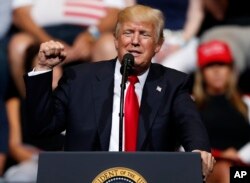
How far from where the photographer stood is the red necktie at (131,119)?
2074 mm

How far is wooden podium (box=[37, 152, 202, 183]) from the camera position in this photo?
1763mm

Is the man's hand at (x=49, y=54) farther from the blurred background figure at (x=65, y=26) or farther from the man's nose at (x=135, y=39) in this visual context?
the blurred background figure at (x=65, y=26)

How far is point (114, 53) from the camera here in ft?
12.6

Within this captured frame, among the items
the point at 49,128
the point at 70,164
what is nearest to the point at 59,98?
the point at 49,128

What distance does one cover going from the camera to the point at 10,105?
3.84 m

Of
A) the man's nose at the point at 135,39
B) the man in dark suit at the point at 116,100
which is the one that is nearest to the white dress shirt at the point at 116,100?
the man in dark suit at the point at 116,100

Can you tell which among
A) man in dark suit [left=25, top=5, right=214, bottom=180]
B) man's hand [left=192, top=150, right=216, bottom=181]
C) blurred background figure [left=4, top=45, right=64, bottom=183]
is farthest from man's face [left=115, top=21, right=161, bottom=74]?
blurred background figure [left=4, top=45, right=64, bottom=183]

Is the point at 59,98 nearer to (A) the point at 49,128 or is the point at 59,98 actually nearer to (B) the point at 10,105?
(A) the point at 49,128

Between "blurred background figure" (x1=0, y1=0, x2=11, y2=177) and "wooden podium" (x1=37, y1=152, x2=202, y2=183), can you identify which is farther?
"blurred background figure" (x1=0, y1=0, x2=11, y2=177)

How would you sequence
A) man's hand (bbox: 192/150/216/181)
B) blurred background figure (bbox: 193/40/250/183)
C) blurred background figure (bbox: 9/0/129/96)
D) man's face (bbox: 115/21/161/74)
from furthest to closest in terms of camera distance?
blurred background figure (bbox: 9/0/129/96) < blurred background figure (bbox: 193/40/250/183) < man's face (bbox: 115/21/161/74) < man's hand (bbox: 192/150/216/181)

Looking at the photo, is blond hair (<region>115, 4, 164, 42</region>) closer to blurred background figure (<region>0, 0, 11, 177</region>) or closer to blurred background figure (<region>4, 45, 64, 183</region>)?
blurred background figure (<region>4, 45, 64, 183</region>)

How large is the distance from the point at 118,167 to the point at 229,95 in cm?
214

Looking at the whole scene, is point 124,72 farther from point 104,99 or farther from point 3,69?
point 3,69

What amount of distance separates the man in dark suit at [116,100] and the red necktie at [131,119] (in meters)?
0.02
